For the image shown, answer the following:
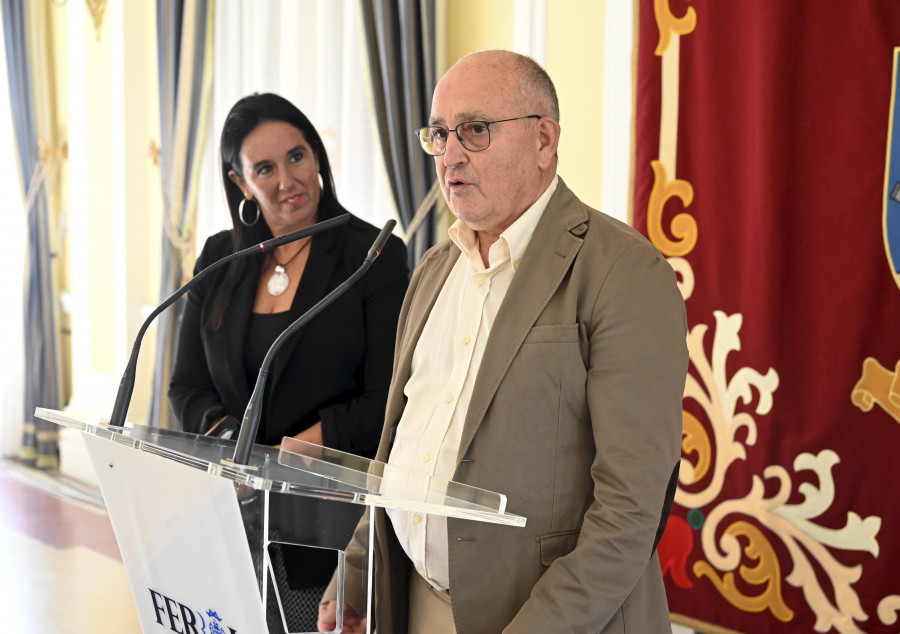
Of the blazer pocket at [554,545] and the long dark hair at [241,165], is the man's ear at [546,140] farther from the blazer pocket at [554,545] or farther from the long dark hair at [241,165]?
the long dark hair at [241,165]

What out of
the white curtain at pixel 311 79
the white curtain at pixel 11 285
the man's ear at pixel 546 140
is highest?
the white curtain at pixel 311 79

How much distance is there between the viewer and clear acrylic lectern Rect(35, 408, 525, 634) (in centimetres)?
104

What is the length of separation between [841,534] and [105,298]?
447 cm

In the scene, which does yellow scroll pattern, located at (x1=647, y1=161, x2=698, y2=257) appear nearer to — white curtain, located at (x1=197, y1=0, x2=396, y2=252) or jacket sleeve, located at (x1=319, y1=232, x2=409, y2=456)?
jacket sleeve, located at (x1=319, y1=232, x2=409, y2=456)

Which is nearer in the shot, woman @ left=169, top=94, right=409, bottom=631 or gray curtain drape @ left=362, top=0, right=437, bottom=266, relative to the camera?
woman @ left=169, top=94, right=409, bottom=631

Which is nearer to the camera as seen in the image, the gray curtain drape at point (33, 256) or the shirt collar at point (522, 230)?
the shirt collar at point (522, 230)

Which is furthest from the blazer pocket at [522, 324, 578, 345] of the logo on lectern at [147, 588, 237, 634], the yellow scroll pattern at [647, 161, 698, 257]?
the yellow scroll pattern at [647, 161, 698, 257]

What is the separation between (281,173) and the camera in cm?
211

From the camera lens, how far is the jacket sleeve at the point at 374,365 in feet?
6.49

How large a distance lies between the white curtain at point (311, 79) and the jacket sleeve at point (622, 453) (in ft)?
7.71

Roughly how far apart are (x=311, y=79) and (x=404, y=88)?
77cm

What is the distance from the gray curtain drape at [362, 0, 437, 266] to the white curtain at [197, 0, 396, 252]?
83 mm

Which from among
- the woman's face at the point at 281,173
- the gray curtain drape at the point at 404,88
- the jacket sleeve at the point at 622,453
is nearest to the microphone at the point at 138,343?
the jacket sleeve at the point at 622,453

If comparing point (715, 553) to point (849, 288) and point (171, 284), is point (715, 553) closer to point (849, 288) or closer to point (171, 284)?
point (849, 288)
